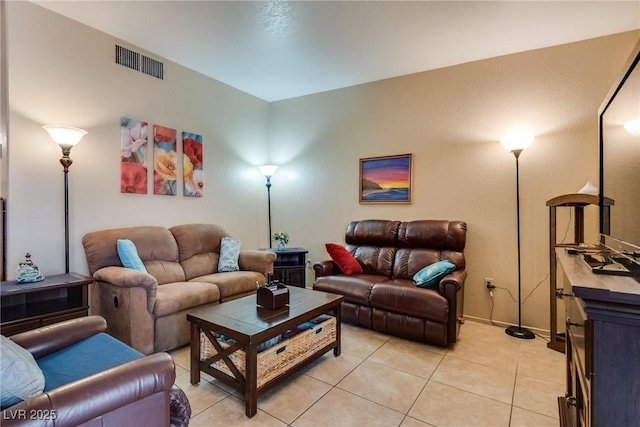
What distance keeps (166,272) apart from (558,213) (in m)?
3.86

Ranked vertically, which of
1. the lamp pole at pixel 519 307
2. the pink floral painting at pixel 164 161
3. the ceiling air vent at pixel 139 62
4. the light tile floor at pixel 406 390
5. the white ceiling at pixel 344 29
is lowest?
the light tile floor at pixel 406 390

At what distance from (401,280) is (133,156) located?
3.03m

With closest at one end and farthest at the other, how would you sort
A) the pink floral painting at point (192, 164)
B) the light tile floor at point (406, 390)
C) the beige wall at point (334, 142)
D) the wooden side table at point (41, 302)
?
the light tile floor at point (406, 390), the wooden side table at point (41, 302), the beige wall at point (334, 142), the pink floral painting at point (192, 164)

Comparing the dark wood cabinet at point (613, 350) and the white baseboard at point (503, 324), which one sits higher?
the dark wood cabinet at point (613, 350)

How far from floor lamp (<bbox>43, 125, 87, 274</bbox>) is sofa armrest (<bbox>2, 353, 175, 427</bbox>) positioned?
211cm

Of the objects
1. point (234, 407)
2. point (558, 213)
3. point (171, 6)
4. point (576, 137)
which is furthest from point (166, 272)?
point (576, 137)

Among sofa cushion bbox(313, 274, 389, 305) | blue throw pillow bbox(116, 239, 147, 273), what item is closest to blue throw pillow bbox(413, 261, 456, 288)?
sofa cushion bbox(313, 274, 389, 305)

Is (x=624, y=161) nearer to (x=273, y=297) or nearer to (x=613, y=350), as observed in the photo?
(x=613, y=350)

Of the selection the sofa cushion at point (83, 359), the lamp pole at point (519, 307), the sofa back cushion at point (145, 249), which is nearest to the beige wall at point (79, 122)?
the sofa back cushion at point (145, 249)

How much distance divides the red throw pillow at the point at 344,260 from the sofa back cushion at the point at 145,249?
1.61 m

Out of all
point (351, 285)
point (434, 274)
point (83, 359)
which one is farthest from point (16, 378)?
point (434, 274)

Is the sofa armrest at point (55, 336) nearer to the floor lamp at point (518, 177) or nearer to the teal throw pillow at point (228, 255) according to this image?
the teal throw pillow at point (228, 255)

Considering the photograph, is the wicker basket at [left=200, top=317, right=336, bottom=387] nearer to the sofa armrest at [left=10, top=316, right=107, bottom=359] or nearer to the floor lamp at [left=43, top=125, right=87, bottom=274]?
the sofa armrest at [left=10, top=316, right=107, bottom=359]

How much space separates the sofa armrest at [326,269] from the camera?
3.42 metres
